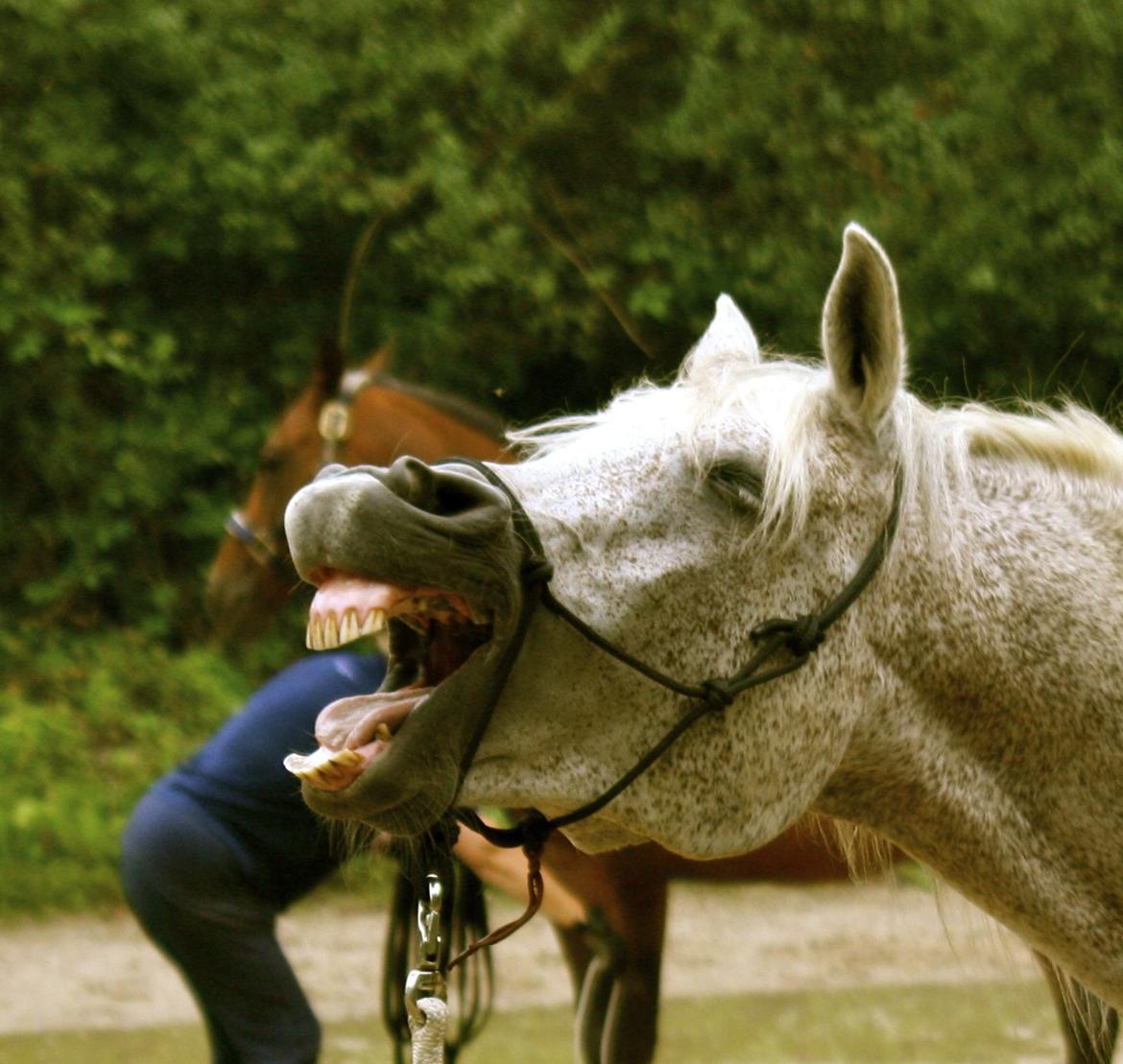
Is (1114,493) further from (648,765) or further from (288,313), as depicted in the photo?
(288,313)

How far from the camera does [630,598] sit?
1.90 meters

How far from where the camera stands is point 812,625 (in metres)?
1.94

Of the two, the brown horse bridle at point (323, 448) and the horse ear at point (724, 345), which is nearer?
the horse ear at point (724, 345)

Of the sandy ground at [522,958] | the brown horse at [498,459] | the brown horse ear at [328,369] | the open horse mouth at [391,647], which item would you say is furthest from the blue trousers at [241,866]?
the sandy ground at [522,958]

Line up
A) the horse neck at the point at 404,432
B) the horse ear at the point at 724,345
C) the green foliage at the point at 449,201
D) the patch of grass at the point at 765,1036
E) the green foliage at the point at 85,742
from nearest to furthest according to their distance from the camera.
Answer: the horse ear at the point at 724,345, the horse neck at the point at 404,432, the patch of grass at the point at 765,1036, the green foliage at the point at 85,742, the green foliage at the point at 449,201

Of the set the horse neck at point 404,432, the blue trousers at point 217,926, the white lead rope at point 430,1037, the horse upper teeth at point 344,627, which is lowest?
the blue trousers at point 217,926

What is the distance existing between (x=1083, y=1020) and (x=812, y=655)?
1.00 m

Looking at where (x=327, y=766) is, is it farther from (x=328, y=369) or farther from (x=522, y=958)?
(x=522, y=958)

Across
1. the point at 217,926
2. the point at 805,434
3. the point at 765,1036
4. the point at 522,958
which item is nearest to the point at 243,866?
the point at 217,926

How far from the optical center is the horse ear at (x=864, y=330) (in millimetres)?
1938

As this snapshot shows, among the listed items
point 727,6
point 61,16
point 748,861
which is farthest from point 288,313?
point 748,861

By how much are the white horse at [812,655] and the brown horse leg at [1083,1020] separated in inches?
14.3

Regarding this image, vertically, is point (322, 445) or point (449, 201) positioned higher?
point (322, 445)

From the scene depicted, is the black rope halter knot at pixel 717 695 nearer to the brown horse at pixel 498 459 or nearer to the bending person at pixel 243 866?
the brown horse at pixel 498 459
